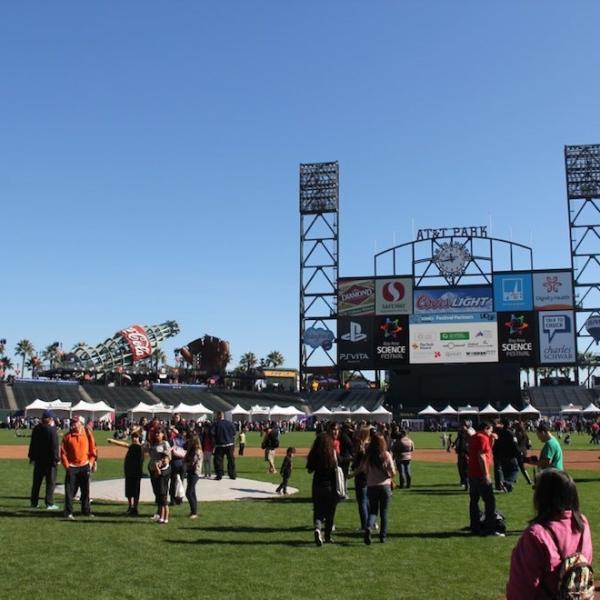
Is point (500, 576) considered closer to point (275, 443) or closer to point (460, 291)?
point (275, 443)

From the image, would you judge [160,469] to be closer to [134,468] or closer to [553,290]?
[134,468]

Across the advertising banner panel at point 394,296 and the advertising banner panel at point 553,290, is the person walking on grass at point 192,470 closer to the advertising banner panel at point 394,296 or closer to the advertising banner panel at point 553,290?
the advertising banner panel at point 394,296

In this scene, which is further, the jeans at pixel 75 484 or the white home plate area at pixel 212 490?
the white home plate area at pixel 212 490

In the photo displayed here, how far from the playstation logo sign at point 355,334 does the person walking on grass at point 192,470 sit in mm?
62284

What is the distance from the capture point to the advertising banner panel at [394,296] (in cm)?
7412

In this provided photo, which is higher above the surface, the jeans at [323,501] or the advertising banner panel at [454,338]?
the advertising banner panel at [454,338]

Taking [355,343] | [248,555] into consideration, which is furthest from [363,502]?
[355,343]

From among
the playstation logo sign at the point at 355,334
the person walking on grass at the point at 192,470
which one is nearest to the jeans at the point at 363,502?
the person walking on grass at the point at 192,470

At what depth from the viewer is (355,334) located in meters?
75.3

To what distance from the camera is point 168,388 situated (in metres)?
82.6

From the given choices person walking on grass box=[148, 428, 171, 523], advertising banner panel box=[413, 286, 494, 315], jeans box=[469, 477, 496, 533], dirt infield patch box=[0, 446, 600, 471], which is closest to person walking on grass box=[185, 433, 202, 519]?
person walking on grass box=[148, 428, 171, 523]

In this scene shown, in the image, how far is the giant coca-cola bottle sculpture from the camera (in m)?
103

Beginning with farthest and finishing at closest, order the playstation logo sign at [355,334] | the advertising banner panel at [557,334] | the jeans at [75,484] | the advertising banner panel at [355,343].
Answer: the playstation logo sign at [355,334] → the advertising banner panel at [355,343] → the advertising banner panel at [557,334] → the jeans at [75,484]

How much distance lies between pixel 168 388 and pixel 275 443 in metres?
61.5
